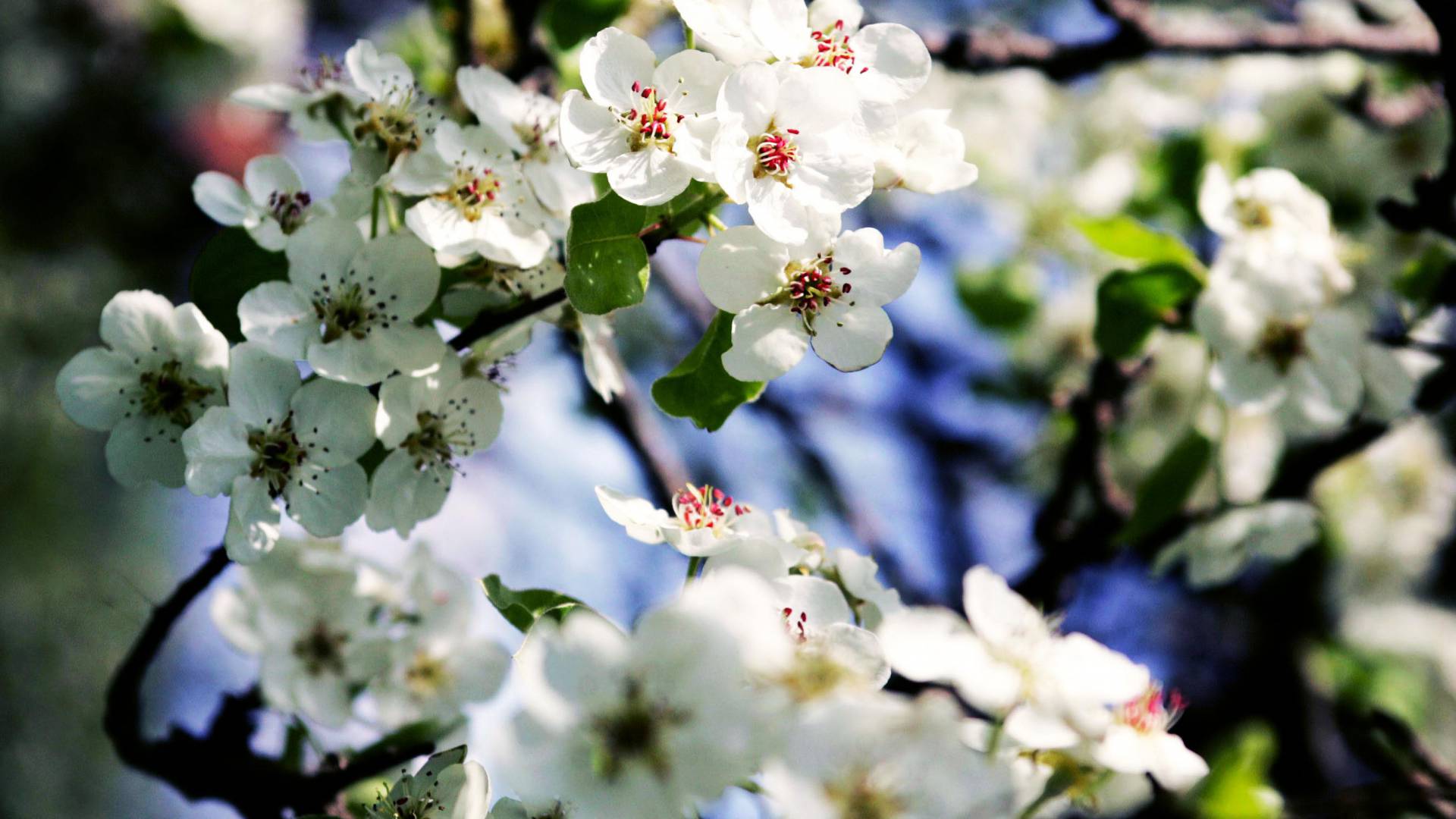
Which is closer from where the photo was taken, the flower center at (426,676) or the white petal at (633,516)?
the white petal at (633,516)

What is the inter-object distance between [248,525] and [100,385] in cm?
24

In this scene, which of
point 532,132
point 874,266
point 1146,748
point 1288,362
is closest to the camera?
point 1146,748

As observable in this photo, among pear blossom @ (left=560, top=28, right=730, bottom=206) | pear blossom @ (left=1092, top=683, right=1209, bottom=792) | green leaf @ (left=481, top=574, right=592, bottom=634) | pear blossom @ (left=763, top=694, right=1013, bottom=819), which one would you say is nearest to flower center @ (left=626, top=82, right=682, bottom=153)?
pear blossom @ (left=560, top=28, right=730, bottom=206)

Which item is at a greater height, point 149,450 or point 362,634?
point 149,450

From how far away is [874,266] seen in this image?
1.05m

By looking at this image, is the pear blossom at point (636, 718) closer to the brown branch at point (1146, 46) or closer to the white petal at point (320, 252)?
the white petal at point (320, 252)

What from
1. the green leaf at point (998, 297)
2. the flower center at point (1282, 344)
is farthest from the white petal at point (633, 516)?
the green leaf at point (998, 297)

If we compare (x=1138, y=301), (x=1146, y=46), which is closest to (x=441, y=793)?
(x=1138, y=301)

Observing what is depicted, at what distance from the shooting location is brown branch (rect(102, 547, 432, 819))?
1.19 m

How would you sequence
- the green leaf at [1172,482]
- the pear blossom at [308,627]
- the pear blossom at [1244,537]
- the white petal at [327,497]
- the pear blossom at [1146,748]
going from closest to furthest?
the pear blossom at [1146,748], the white petal at [327,497], the pear blossom at [308,627], the green leaf at [1172,482], the pear blossom at [1244,537]

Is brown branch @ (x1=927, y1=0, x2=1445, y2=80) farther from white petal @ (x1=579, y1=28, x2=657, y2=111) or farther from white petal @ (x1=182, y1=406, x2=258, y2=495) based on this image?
white petal @ (x1=182, y1=406, x2=258, y2=495)

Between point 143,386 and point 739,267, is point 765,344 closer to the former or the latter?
point 739,267

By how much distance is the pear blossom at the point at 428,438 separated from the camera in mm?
1071

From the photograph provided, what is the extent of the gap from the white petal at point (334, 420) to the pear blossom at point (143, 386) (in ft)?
0.37
